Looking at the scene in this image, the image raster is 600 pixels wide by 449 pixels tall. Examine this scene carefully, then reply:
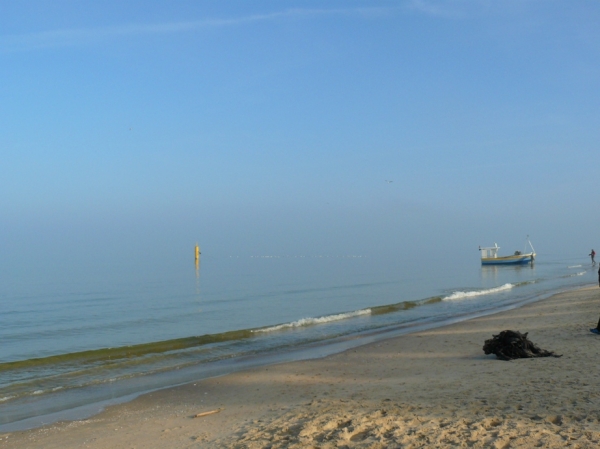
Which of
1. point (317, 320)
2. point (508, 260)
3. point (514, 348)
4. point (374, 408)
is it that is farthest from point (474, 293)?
point (508, 260)

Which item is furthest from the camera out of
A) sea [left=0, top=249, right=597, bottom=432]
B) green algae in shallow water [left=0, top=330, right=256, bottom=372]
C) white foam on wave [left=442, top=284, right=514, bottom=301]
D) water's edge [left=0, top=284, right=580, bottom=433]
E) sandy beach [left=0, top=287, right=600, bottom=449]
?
white foam on wave [left=442, top=284, right=514, bottom=301]

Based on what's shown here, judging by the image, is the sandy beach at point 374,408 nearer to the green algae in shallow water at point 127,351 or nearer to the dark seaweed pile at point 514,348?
the dark seaweed pile at point 514,348

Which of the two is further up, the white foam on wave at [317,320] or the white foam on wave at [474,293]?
the white foam on wave at [474,293]

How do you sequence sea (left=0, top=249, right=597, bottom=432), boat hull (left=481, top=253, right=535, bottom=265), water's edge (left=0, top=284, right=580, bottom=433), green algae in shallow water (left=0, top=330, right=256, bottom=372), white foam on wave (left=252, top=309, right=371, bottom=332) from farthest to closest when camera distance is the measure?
boat hull (left=481, top=253, right=535, bottom=265)
white foam on wave (left=252, top=309, right=371, bottom=332)
green algae in shallow water (left=0, top=330, right=256, bottom=372)
sea (left=0, top=249, right=597, bottom=432)
water's edge (left=0, top=284, right=580, bottom=433)

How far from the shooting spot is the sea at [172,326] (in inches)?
541

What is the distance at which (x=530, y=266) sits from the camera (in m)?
72.4

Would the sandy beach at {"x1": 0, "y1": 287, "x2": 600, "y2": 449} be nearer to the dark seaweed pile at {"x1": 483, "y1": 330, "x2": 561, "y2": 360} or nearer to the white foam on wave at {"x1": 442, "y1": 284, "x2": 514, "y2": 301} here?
the dark seaweed pile at {"x1": 483, "y1": 330, "x2": 561, "y2": 360}

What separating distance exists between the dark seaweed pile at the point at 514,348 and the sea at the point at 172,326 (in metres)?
5.57

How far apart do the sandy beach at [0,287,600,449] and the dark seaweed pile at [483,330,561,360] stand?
308 mm

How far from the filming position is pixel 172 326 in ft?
80.2

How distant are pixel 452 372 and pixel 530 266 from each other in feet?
216

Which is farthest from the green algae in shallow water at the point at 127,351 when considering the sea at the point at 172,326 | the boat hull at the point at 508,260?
the boat hull at the point at 508,260

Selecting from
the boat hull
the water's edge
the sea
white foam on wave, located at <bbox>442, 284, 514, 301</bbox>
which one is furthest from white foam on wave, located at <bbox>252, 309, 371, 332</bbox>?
the boat hull

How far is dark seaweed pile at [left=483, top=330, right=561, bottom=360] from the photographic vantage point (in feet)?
41.2
